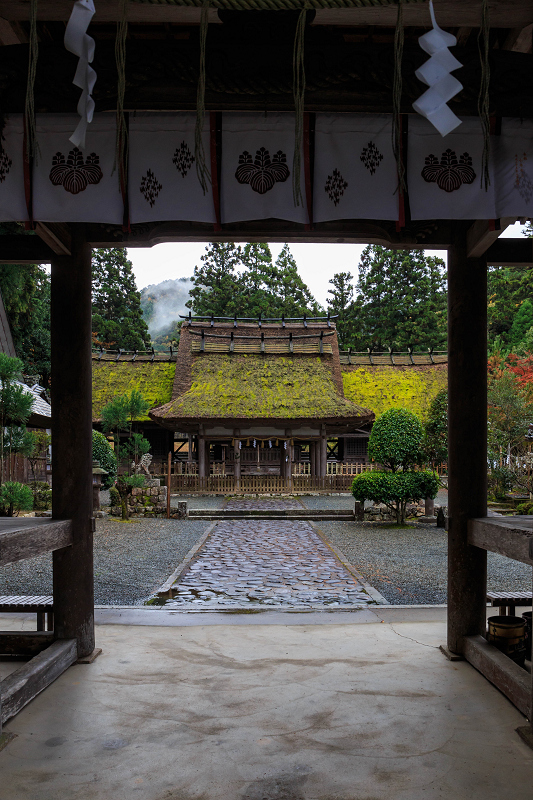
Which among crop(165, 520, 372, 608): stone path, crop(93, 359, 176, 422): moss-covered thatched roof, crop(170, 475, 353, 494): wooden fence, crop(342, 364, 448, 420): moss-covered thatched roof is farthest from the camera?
crop(342, 364, 448, 420): moss-covered thatched roof

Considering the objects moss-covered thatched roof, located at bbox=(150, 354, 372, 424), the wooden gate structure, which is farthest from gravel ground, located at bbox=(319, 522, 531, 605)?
moss-covered thatched roof, located at bbox=(150, 354, 372, 424)

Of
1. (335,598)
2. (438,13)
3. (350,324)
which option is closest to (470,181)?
(438,13)

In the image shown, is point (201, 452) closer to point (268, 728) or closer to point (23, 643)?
point (23, 643)

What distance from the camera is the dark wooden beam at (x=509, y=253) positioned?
4527mm

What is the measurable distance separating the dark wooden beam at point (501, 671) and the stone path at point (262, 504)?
39.4ft

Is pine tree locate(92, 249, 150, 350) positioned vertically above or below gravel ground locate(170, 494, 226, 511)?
above

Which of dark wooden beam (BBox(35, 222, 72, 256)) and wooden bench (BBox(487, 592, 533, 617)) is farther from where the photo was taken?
wooden bench (BBox(487, 592, 533, 617))

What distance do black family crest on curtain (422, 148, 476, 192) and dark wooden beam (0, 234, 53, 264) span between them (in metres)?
2.75

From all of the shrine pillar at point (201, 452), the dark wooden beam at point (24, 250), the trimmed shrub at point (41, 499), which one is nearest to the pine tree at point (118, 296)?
the shrine pillar at point (201, 452)

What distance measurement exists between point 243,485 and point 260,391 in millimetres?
3700

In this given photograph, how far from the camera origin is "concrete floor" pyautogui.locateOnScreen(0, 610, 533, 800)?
2.57 m

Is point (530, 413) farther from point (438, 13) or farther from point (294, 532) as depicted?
point (438, 13)

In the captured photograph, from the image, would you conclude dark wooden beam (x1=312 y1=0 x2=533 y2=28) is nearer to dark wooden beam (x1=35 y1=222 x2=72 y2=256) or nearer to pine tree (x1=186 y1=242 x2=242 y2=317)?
dark wooden beam (x1=35 y1=222 x2=72 y2=256)

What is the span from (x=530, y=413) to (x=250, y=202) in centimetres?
1809
